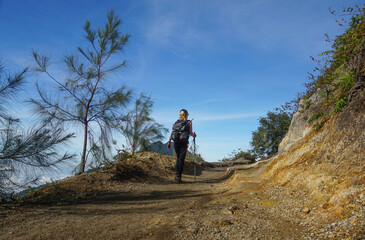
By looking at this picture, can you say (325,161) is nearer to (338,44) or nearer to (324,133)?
(324,133)

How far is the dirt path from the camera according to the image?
10.1ft

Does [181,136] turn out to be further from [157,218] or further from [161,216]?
[157,218]

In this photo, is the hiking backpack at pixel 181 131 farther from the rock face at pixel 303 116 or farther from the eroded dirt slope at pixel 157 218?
the rock face at pixel 303 116

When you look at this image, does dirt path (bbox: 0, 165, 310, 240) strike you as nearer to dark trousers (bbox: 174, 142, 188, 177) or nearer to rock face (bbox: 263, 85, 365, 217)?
rock face (bbox: 263, 85, 365, 217)

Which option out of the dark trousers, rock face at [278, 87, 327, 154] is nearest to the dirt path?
rock face at [278, 87, 327, 154]

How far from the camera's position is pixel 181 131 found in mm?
8516

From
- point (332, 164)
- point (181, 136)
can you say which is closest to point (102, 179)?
point (181, 136)

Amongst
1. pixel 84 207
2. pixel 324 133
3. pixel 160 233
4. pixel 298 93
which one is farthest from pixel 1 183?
pixel 298 93

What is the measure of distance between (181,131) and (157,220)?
4.97 m

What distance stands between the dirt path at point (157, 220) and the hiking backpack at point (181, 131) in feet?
10.5

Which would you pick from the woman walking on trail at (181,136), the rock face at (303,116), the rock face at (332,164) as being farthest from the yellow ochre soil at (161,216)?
the woman walking on trail at (181,136)

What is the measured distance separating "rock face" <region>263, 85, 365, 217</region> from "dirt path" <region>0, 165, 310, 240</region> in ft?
1.97

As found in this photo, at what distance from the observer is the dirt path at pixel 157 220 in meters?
3.07

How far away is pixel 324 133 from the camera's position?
17.8 feet
